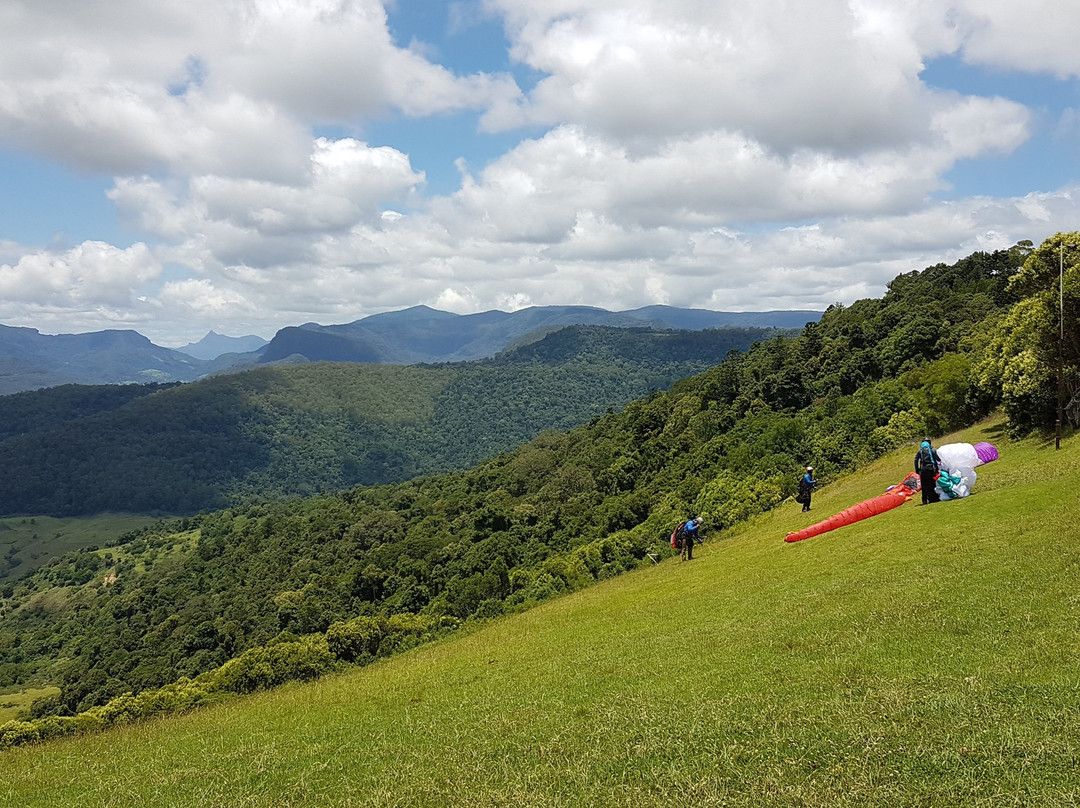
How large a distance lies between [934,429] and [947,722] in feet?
130

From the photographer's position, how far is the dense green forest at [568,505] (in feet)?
146

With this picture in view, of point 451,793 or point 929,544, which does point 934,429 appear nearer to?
point 929,544

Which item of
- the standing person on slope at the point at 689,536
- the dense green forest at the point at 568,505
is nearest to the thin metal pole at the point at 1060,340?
the dense green forest at the point at 568,505

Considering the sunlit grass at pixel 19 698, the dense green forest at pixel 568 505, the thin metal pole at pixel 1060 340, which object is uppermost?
the thin metal pole at pixel 1060 340

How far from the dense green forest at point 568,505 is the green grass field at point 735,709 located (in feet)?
57.4

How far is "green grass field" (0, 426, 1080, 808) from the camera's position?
29.1 feet

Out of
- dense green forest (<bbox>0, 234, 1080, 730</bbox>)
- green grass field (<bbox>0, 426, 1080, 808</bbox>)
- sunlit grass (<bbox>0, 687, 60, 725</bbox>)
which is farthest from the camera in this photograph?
sunlit grass (<bbox>0, 687, 60, 725</bbox>)

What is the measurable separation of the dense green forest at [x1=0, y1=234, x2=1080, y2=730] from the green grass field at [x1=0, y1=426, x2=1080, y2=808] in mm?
17489

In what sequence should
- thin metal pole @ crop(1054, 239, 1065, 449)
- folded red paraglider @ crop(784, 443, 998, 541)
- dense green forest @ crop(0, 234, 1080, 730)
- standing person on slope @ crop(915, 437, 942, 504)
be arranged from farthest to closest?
dense green forest @ crop(0, 234, 1080, 730) < thin metal pole @ crop(1054, 239, 1065, 449) < folded red paraglider @ crop(784, 443, 998, 541) < standing person on slope @ crop(915, 437, 942, 504)

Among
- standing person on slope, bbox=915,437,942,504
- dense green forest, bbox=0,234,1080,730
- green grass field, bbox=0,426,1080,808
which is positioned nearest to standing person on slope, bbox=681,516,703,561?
dense green forest, bbox=0,234,1080,730

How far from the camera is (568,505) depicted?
7825cm

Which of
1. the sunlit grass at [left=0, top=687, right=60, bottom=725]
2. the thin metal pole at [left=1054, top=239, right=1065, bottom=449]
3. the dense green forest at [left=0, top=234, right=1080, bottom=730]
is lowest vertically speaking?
the sunlit grass at [left=0, top=687, right=60, bottom=725]

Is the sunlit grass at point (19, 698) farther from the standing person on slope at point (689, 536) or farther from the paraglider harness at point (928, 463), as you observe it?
the paraglider harness at point (928, 463)

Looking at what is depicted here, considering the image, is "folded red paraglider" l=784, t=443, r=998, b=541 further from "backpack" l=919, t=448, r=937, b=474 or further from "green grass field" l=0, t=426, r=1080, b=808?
"green grass field" l=0, t=426, r=1080, b=808
